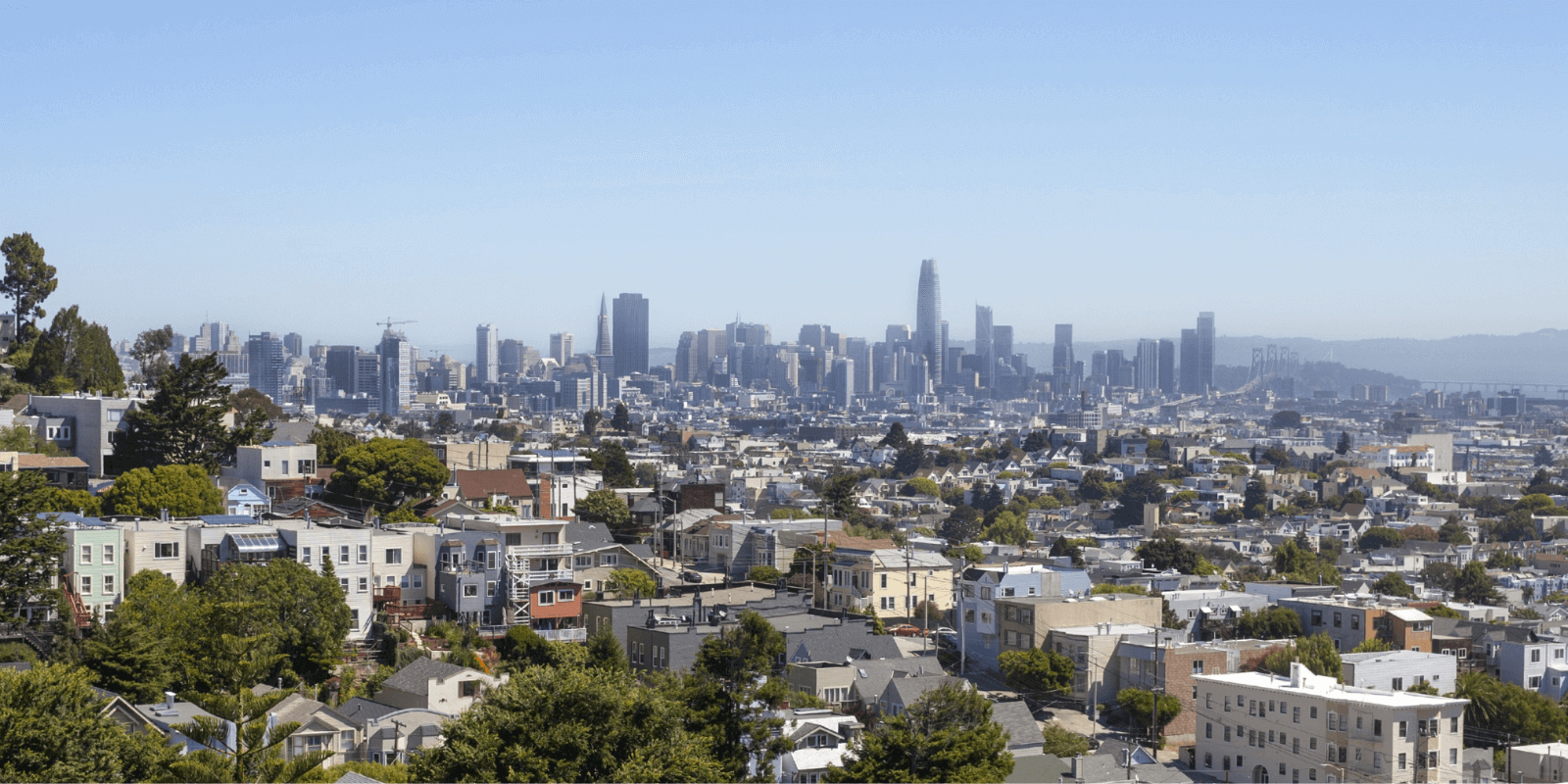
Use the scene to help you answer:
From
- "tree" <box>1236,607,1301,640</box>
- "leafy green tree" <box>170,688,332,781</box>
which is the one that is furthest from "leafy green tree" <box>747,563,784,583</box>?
"leafy green tree" <box>170,688,332,781</box>

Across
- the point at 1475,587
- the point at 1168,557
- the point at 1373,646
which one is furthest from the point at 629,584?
the point at 1475,587

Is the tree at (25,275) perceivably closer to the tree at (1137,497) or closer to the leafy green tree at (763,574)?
the leafy green tree at (763,574)

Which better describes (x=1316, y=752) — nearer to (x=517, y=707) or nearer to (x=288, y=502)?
(x=517, y=707)

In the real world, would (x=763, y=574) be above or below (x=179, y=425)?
below

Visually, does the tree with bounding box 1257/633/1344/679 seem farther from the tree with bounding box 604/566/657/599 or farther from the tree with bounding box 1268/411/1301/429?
the tree with bounding box 1268/411/1301/429

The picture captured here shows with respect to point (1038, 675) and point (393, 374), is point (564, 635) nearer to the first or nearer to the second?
point (1038, 675)

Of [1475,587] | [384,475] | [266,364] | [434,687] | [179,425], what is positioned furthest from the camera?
[266,364]

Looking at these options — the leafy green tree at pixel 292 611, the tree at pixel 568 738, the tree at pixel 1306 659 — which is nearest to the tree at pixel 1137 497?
the tree at pixel 1306 659
